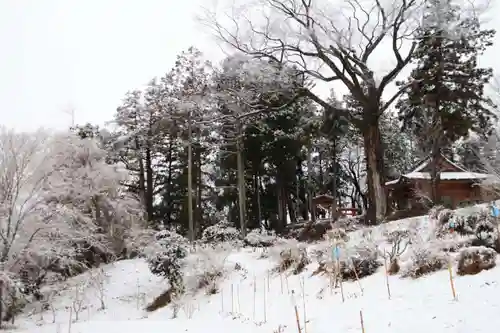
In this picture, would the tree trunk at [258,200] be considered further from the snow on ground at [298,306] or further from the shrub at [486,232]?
the shrub at [486,232]

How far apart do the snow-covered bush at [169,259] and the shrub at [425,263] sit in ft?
23.5

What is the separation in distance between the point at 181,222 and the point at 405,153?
18.4 metres

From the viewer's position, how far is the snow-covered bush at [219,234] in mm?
16469

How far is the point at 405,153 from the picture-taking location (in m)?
34.5

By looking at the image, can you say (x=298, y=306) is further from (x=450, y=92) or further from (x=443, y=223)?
(x=450, y=92)

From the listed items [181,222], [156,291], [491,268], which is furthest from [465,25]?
[181,222]

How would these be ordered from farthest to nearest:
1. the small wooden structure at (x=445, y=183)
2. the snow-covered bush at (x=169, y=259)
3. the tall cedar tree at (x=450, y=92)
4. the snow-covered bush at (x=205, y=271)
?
1. the small wooden structure at (x=445, y=183)
2. the tall cedar tree at (x=450, y=92)
3. the snow-covered bush at (x=169, y=259)
4. the snow-covered bush at (x=205, y=271)

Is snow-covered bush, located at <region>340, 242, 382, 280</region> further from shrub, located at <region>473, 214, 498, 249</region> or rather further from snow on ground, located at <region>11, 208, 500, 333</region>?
shrub, located at <region>473, 214, 498, 249</region>

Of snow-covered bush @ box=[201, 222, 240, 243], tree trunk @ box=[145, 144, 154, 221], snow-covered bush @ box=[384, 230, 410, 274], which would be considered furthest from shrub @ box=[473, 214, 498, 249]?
tree trunk @ box=[145, 144, 154, 221]

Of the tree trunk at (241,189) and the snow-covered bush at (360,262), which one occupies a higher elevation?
the tree trunk at (241,189)

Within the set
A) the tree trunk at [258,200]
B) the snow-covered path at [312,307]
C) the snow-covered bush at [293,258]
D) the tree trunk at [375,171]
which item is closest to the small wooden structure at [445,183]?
the tree trunk at [375,171]

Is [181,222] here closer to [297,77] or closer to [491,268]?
[297,77]

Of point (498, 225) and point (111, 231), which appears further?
point (111, 231)

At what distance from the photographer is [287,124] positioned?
82.4 ft
